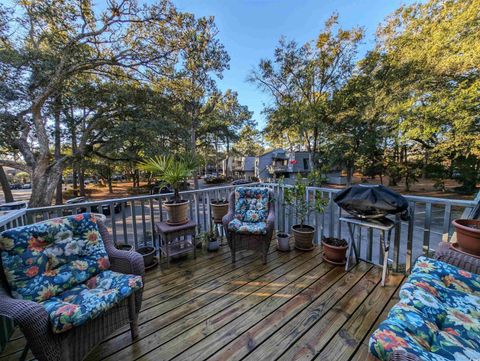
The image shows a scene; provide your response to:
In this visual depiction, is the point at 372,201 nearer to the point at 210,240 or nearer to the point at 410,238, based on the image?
the point at 410,238

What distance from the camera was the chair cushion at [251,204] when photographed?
297 centimetres

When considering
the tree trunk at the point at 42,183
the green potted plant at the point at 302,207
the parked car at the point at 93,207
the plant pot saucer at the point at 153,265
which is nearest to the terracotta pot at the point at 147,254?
the plant pot saucer at the point at 153,265

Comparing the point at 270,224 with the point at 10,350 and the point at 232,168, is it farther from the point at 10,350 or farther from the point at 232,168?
the point at 232,168

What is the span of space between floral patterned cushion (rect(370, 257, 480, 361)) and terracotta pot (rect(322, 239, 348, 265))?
1.09m

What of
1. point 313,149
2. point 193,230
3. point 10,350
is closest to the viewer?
point 10,350

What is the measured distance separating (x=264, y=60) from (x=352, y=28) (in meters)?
4.03

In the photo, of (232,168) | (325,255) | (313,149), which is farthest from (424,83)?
(232,168)

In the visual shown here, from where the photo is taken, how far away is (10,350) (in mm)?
1504

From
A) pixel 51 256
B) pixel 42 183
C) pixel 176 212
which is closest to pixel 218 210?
pixel 176 212

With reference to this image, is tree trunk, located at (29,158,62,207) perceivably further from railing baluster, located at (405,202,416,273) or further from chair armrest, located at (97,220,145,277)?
railing baluster, located at (405,202,416,273)

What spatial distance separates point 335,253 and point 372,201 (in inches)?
36.3

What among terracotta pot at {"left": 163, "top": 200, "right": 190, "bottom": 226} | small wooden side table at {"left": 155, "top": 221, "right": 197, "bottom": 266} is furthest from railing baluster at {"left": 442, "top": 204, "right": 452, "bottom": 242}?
terracotta pot at {"left": 163, "top": 200, "right": 190, "bottom": 226}

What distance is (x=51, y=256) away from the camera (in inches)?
58.6

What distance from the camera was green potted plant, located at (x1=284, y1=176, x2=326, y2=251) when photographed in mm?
2967
